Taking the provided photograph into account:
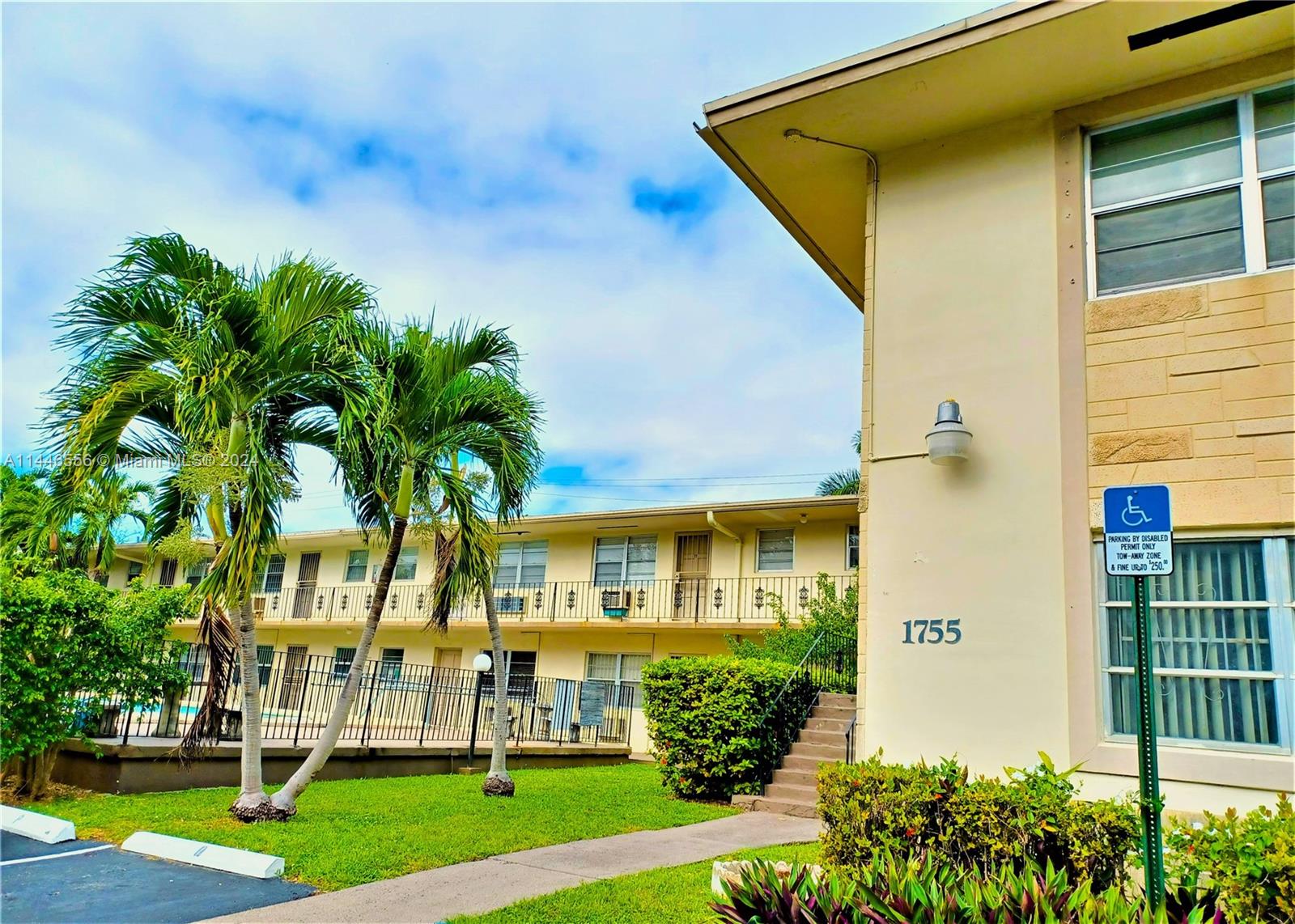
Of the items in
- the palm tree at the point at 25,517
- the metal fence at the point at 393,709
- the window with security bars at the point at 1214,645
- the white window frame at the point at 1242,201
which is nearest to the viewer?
the window with security bars at the point at 1214,645

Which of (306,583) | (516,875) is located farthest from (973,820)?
(306,583)

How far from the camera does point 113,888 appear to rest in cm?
633

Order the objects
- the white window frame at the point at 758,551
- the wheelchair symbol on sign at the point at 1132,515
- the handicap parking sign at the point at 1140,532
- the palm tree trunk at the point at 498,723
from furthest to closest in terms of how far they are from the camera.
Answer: the white window frame at the point at 758,551 < the palm tree trunk at the point at 498,723 < the wheelchair symbol on sign at the point at 1132,515 < the handicap parking sign at the point at 1140,532

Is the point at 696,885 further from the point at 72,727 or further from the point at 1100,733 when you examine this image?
the point at 72,727

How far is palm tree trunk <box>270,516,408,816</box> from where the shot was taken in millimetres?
8688

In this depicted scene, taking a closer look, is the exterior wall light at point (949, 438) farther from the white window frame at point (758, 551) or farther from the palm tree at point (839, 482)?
the palm tree at point (839, 482)

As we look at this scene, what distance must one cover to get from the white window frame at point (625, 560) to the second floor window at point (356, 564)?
28.3ft

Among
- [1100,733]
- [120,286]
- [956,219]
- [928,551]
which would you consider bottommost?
[1100,733]

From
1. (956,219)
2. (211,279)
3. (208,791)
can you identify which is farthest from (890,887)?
(208,791)

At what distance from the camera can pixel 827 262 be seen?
10195mm

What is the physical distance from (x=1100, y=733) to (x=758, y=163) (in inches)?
222

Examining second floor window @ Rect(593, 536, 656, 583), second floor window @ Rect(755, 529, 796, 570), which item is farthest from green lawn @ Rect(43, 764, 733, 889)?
second floor window @ Rect(593, 536, 656, 583)

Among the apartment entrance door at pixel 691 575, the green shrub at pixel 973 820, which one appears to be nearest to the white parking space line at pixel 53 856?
the green shrub at pixel 973 820

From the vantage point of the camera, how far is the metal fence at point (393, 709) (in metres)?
10.7
